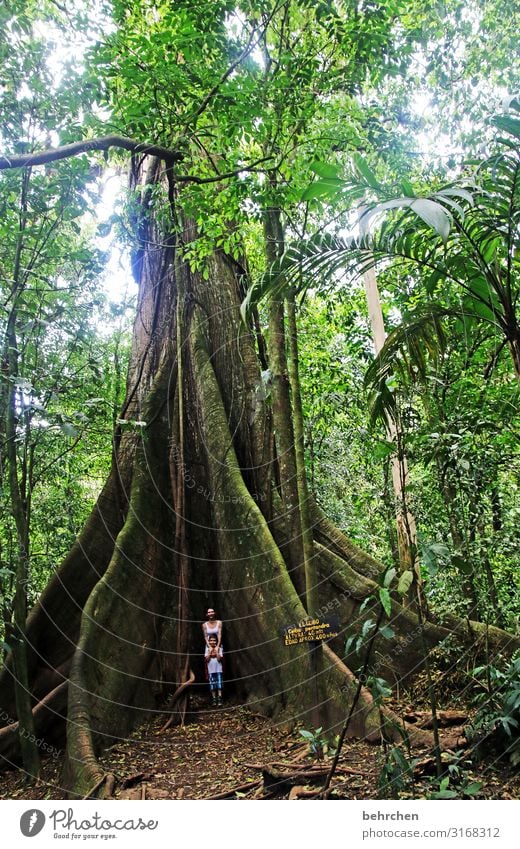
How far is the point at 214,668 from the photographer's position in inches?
125

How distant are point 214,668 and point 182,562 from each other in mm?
635

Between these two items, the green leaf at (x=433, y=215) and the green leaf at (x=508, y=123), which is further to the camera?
the green leaf at (x=508, y=123)

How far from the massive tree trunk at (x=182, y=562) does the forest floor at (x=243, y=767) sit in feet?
0.35

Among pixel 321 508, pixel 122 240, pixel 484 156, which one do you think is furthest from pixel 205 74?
pixel 321 508

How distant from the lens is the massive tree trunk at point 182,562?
2939 millimetres

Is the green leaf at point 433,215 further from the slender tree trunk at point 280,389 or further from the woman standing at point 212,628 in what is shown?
the woman standing at point 212,628

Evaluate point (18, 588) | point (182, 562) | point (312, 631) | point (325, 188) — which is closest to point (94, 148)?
point (325, 188)

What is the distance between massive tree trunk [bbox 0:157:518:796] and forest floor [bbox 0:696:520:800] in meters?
0.11

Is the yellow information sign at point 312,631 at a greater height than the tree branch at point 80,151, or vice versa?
the tree branch at point 80,151

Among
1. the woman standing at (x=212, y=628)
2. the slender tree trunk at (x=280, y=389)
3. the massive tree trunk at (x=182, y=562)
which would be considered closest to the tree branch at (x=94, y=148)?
the slender tree trunk at (x=280, y=389)

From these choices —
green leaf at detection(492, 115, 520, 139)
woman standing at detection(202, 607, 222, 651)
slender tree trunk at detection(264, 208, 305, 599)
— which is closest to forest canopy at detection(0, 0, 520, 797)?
slender tree trunk at detection(264, 208, 305, 599)

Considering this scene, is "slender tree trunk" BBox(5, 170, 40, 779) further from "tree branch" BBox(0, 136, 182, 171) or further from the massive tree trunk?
"tree branch" BBox(0, 136, 182, 171)

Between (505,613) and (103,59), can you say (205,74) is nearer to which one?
(103,59)

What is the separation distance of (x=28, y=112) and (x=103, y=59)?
0.45 metres
